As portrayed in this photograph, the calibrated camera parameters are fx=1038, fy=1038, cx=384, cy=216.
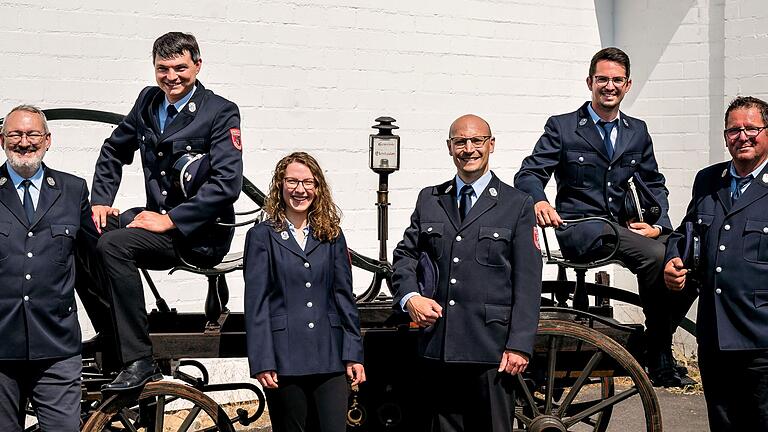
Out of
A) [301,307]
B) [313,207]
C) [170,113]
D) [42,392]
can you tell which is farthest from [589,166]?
[42,392]

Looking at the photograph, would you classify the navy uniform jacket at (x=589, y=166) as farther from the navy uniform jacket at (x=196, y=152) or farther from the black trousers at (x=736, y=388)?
the navy uniform jacket at (x=196, y=152)

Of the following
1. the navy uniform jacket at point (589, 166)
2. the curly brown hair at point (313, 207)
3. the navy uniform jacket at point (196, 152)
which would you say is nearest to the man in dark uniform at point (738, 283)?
the navy uniform jacket at point (589, 166)

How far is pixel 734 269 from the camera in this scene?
427cm

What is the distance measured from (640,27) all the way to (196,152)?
194 inches

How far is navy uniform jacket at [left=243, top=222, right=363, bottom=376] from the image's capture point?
413cm

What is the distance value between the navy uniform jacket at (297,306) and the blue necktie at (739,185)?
5.47ft

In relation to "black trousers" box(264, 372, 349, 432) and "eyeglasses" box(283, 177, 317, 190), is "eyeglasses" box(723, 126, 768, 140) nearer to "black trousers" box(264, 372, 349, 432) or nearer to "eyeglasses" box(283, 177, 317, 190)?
"eyeglasses" box(283, 177, 317, 190)

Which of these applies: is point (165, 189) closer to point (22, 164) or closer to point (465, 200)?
point (22, 164)

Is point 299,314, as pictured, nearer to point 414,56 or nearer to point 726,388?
point 726,388

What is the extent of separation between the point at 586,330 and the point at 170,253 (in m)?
1.92

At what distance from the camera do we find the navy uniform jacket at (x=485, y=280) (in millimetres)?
4250

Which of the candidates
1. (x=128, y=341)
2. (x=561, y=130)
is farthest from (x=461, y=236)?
(x=128, y=341)

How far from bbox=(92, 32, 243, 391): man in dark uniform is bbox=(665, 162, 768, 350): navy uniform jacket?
2.05 meters

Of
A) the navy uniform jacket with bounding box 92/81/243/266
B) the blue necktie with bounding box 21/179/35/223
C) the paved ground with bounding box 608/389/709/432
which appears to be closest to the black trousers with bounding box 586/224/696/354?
the navy uniform jacket with bounding box 92/81/243/266
